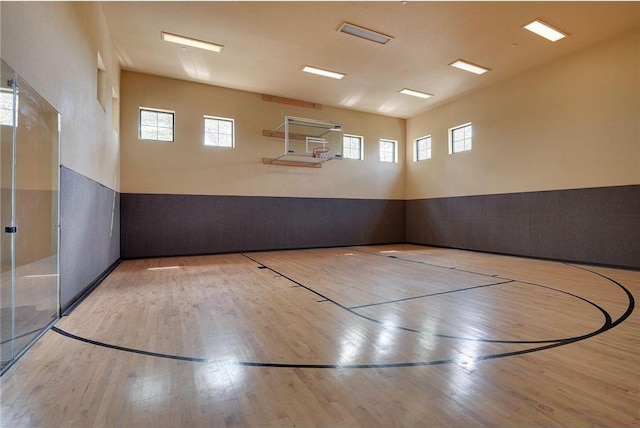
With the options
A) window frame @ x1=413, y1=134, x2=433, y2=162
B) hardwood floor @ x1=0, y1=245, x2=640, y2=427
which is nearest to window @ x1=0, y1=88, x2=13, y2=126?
hardwood floor @ x1=0, y1=245, x2=640, y2=427

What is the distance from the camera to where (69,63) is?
3537mm

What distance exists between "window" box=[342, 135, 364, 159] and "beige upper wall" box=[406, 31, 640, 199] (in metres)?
2.71

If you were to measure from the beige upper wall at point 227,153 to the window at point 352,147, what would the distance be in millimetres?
186

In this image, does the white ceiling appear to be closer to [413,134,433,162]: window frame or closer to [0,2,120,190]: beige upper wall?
[0,2,120,190]: beige upper wall

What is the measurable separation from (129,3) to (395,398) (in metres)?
6.60

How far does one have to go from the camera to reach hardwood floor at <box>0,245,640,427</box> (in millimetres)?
1646

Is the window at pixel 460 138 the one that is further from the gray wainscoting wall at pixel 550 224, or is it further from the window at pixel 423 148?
the gray wainscoting wall at pixel 550 224

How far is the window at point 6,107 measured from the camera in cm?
218

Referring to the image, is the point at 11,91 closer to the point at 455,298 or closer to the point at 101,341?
the point at 101,341

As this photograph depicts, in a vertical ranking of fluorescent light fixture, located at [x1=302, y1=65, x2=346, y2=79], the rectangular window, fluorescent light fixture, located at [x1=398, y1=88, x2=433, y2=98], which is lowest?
the rectangular window

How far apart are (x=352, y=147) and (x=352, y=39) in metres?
4.75

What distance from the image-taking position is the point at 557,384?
1909 mm

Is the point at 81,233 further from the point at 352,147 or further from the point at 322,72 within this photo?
the point at 352,147

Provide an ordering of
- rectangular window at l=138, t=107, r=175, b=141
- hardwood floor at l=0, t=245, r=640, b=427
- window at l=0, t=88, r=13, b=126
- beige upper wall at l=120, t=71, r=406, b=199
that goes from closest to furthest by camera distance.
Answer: hardwood floor at l=0, t=245, r=640, b=427 < window at l=0, t=88, r=13, b=126 < beige upper wall at l=120, t=71, r=406, b=199 < rectangular window at l=138, t=107, r=175, b=141
